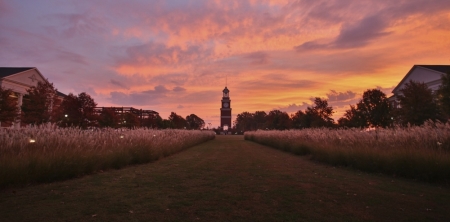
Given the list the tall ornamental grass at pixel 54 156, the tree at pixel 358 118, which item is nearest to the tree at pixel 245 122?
the tree at pixel 358 118

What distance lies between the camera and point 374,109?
3684 centimetres

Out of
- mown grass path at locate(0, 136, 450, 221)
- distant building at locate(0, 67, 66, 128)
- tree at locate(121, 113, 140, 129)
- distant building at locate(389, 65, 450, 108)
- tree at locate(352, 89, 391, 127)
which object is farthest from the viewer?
tree at locate(121, 113, 140, 129)

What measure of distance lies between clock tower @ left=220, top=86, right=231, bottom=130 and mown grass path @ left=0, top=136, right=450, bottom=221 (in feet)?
334

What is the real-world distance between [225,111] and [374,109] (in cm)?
7539

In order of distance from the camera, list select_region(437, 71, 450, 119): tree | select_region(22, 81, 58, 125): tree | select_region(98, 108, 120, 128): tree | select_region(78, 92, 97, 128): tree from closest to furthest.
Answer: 1. select_region(437, 71, 450, 119): tree
2. select_region(22, 81, 58, 125): tree
3. select_region(78, 92, 97, 128): tree
4. select_region(98, 108, 120, 128): tree

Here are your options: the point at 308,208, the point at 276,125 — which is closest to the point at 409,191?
the point at 308,208

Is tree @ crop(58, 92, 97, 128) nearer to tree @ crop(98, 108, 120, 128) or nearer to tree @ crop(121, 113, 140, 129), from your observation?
tree @ crop(98, 108, 120, 128)

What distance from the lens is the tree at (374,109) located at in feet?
120

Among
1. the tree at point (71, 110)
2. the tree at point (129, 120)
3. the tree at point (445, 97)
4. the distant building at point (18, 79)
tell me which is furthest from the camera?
the tree at point (129, 120)

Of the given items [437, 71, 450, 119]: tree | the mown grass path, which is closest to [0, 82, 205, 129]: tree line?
the mown grass path

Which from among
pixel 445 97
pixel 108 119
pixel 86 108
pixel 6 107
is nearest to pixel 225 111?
pixel 108 119

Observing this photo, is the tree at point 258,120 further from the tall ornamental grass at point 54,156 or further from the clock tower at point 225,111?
the tall ornamental grass at point 54,156

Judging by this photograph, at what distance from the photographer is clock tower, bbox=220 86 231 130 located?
109938 millimetres

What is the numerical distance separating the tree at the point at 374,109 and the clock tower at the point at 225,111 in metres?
73.6
